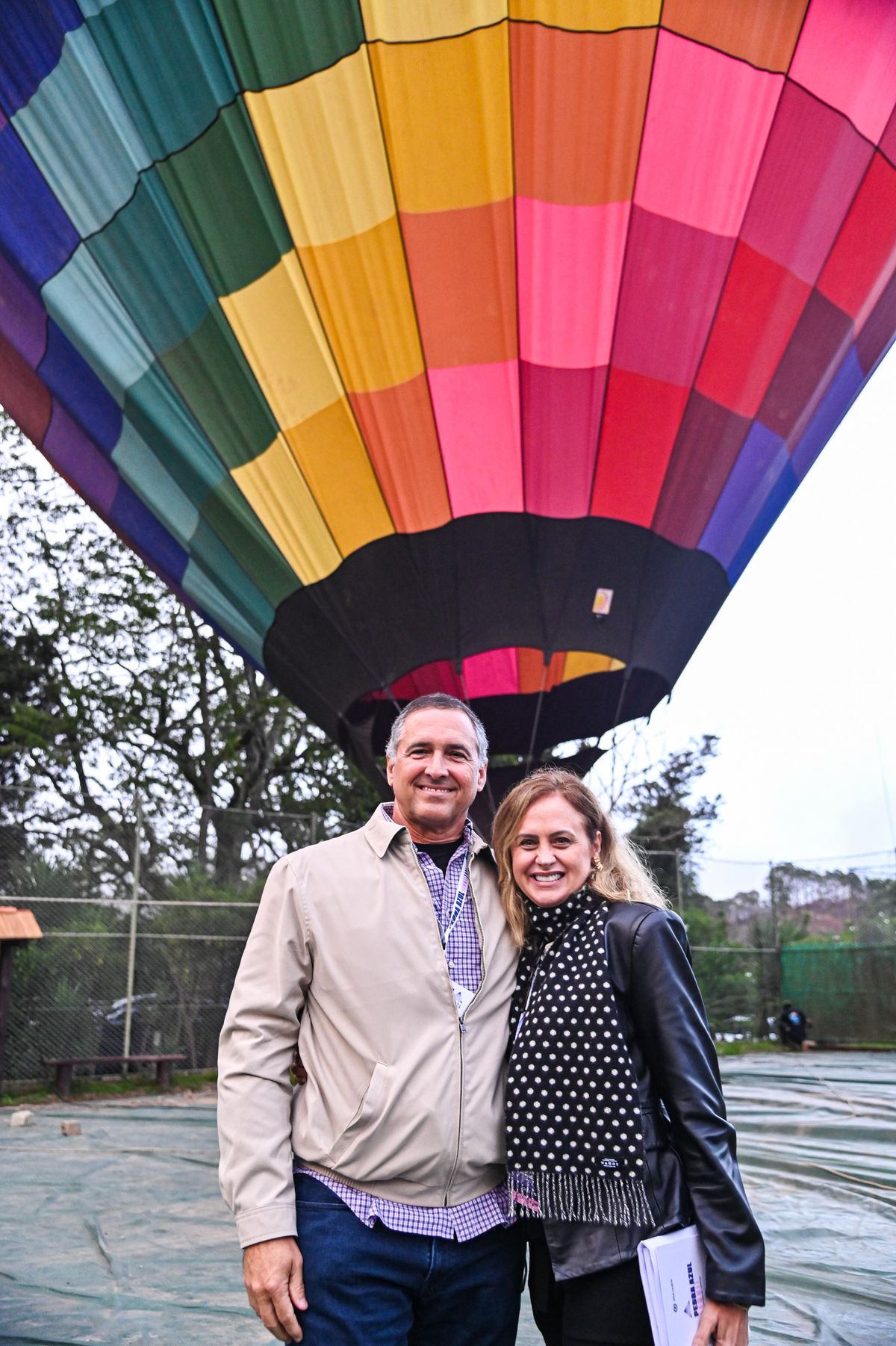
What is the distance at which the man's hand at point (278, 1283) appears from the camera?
5.30 feet

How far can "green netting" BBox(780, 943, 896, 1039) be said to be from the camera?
42.2 ft

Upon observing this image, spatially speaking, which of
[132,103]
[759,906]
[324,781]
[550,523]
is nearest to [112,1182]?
[550,523]

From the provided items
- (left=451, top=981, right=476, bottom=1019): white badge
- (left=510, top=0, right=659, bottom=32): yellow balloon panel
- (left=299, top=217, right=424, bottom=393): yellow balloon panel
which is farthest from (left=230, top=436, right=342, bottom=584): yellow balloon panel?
(left=451, top=981, right=476, bottom=1019): white badge

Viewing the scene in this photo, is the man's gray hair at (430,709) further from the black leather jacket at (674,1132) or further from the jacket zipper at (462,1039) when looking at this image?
the black leather jacket at (674,1132)

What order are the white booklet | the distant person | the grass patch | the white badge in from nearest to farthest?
the white booklet
the white badge
the grass patch
the distant person

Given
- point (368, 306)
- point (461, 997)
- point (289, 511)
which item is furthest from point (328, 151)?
point (461, 997)

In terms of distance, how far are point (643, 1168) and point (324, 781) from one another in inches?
500

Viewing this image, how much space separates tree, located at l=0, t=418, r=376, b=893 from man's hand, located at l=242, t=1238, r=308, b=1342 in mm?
11838

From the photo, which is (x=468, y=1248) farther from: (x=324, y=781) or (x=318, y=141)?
(x=324, y=781)

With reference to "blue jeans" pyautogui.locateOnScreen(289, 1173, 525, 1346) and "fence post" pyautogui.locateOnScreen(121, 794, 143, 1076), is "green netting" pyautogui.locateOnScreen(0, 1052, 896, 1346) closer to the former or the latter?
"blue jeans" pyautogui.locateOnScreen(289, 1173, 525, 1346)

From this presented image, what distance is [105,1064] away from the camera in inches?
351

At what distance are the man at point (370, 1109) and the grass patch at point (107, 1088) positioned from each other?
6.99 meters

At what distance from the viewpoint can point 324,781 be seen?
46.5 ft

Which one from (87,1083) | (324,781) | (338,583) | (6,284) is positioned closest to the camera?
(338,583)
